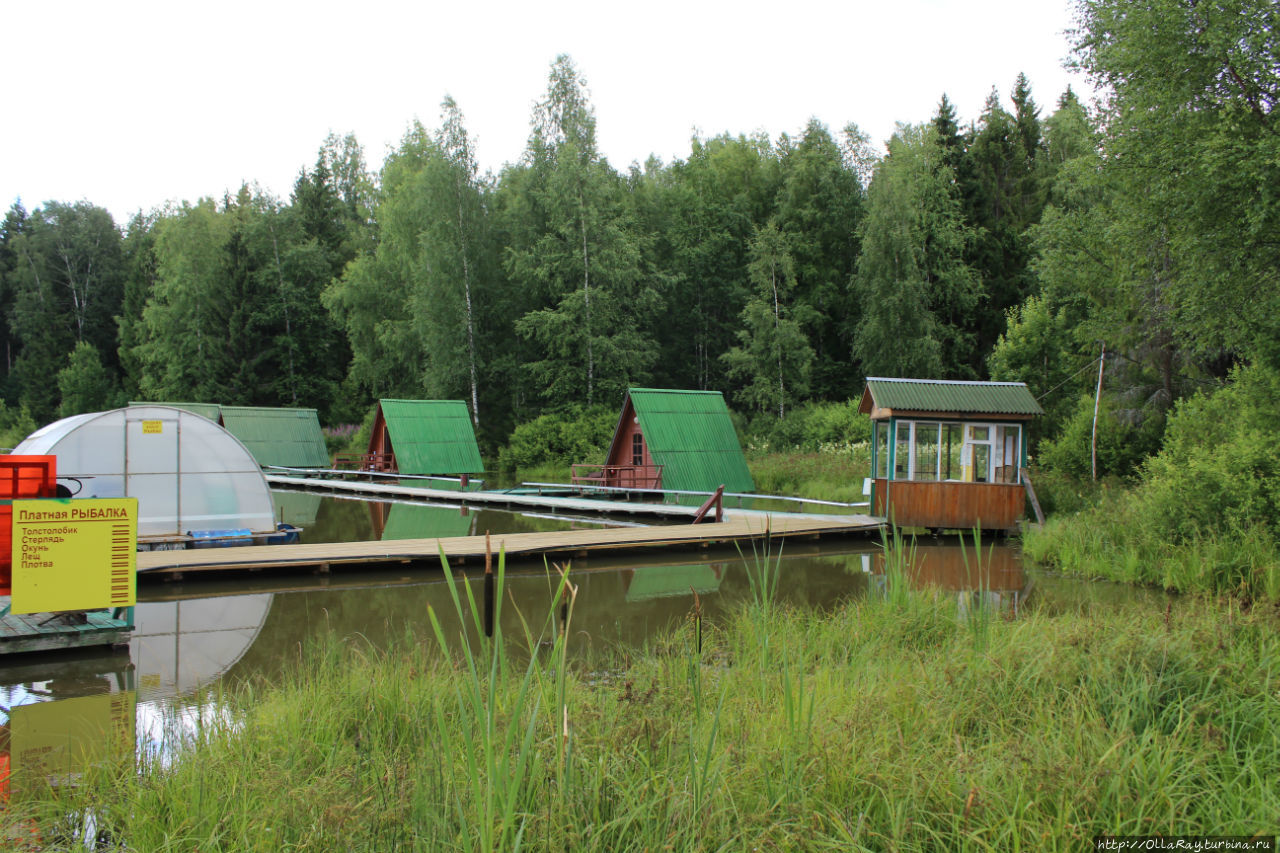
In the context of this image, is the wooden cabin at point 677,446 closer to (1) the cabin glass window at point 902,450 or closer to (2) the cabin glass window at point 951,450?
(1) the cabin glass window at point 902,450

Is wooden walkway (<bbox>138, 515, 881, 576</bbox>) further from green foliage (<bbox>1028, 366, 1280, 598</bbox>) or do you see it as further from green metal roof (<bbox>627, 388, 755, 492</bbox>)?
green metal roof (<bbox>627, 388, 755, 492</bbox>)

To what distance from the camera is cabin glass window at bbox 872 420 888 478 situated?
727 inches

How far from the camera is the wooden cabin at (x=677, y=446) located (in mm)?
23469

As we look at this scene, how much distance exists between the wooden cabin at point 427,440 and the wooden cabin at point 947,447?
57.6ft

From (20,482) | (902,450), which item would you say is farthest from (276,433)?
(20,482)

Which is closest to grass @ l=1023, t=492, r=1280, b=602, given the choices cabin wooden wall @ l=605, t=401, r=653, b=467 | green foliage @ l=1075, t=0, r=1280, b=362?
green foliage @ l=1075, t=0, r=1280, b=362

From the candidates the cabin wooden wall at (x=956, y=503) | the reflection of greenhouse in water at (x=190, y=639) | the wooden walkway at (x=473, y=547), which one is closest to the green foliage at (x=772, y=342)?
the cabin wooden wall at (x=956, y=503)

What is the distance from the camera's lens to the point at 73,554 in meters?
8.32

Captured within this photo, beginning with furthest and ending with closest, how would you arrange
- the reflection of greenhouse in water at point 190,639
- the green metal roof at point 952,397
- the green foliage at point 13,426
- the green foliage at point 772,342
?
1. the green foliage at point 13,426
2. the green foliage at point 772,342
3. the green metal roof at point 952,397
4. the reflection of greenhouse in water at point 190,639

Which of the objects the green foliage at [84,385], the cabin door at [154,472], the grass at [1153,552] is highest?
the green foliage at [84,385]

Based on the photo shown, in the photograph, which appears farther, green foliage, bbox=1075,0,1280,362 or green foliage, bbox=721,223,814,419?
green foliage, bbox=721,223,814,419

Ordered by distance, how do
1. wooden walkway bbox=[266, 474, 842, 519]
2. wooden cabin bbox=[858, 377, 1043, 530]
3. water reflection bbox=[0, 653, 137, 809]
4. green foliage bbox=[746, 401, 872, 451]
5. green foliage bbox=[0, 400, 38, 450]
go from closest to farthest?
1. water reflection bbox=[0, 653, 137, 809]
2. wooden cabin bbox=[858, 377, 1043, 530]
3. wooden walkway bbox=[266, 474, 842, 519]
4. green foliage bbox=[746, 401, 872, 451]
5. green foliage bbox=[0, 400, 38, 450]

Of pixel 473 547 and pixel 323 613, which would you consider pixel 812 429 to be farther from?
pixel 323 613

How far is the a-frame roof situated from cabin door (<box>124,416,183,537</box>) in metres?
11.5
